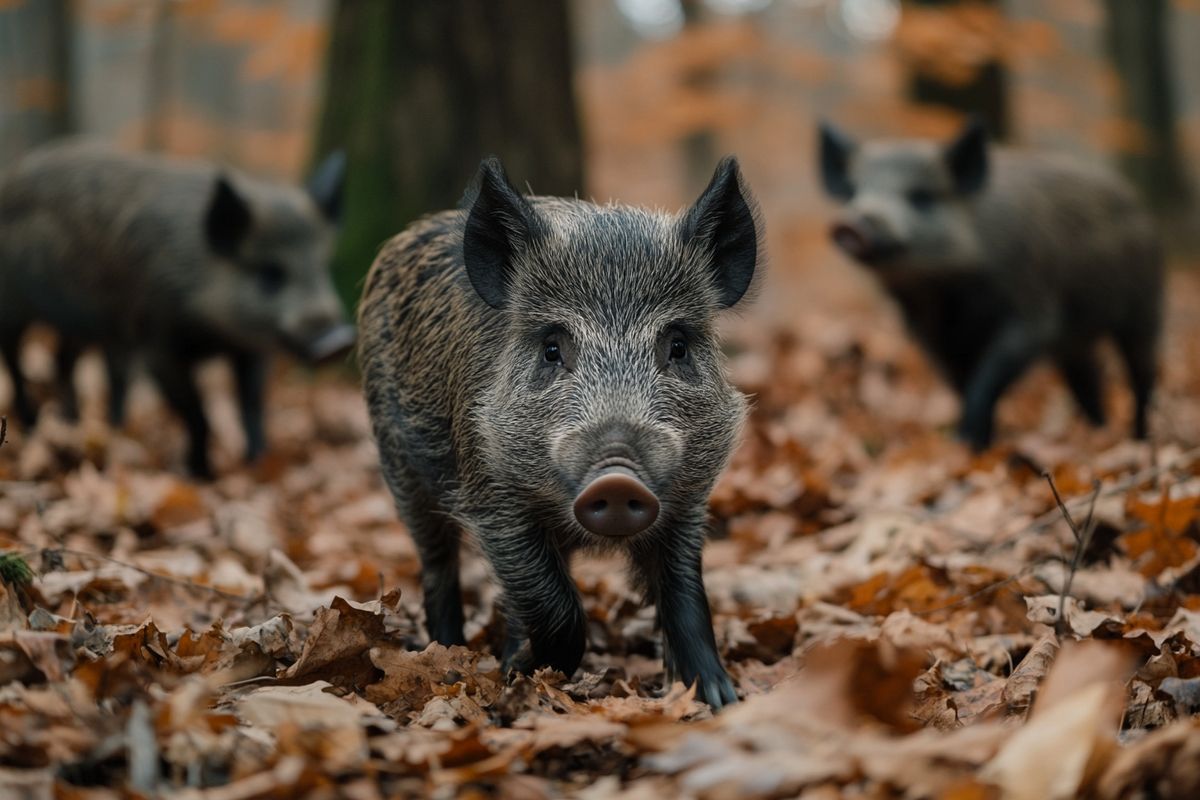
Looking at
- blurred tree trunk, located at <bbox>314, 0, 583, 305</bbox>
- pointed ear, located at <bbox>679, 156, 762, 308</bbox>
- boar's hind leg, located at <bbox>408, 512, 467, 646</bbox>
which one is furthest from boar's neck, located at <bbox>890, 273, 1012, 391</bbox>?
boar's hind leg, located at <bbox>408, 512, 467, 646</bbox>

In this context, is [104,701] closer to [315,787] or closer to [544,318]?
[315,787]

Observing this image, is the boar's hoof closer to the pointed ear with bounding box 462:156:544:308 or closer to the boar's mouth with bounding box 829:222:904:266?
the boar's mouth with bounding box 829:222:904:266

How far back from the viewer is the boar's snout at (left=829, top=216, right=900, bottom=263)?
844 cm

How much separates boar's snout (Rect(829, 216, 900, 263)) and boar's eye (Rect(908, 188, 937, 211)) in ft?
1.47

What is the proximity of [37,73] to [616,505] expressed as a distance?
1440 cm

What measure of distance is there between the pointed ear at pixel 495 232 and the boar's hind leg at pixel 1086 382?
6661 mm

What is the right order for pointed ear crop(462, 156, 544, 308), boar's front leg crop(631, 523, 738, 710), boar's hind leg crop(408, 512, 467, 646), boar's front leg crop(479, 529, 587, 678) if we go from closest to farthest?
boar's front leg crop(631, 523, 738, 710)
boar's front leg crop(479, 529, 587, 678)
pointed ear crop(462, 156, 544, 308)
boar's hind leg crop(408, 512, 467, 646)

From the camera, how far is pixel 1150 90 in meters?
20.6

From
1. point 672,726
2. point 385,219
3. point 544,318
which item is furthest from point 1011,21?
point 672,726

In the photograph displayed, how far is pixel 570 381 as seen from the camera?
138 inches

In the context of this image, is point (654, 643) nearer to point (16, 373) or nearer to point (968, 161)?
point (968, 161)

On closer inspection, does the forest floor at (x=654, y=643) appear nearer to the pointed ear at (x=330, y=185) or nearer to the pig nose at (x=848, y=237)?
the pig nose at (x=848, y=237)

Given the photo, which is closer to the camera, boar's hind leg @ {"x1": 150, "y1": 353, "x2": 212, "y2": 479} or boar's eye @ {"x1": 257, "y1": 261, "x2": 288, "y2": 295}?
boar's hind leg @ {"x1": 150, "y1": 353, "x2": 212, "y2": 479}

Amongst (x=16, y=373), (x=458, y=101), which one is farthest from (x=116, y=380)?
(x=458, y=101)
